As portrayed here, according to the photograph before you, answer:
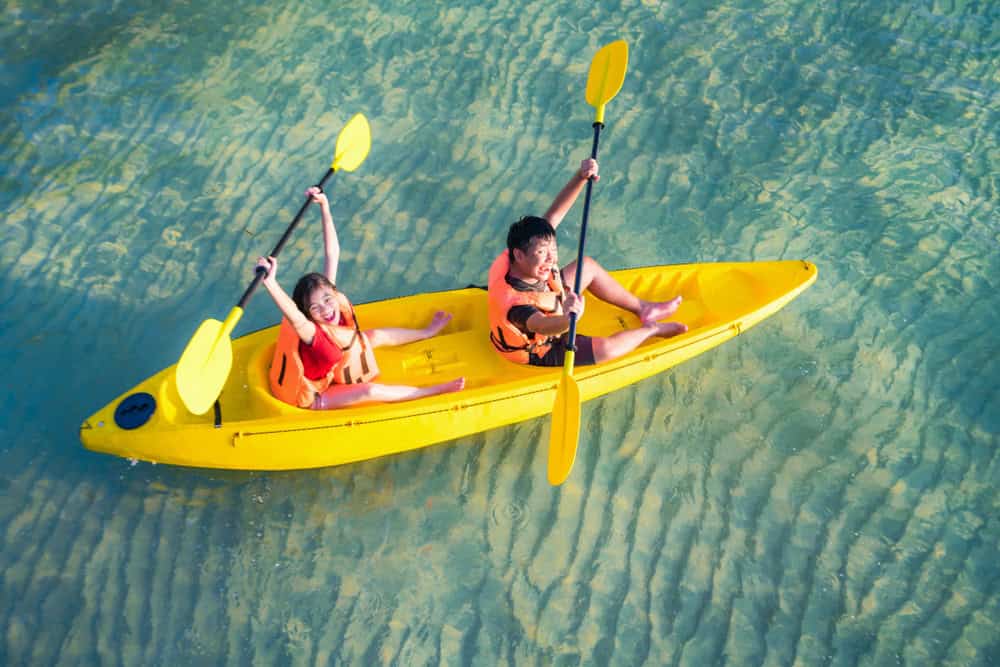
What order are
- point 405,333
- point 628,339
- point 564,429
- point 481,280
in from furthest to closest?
point 481,280
point 405,333
point 628,339
point 564,429

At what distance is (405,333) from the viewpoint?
543 centimetres

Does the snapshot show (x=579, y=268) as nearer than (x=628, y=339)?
Yes

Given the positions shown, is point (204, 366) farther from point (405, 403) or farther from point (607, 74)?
point (607, 74)

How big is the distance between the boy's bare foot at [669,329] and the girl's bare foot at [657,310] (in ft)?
0.28

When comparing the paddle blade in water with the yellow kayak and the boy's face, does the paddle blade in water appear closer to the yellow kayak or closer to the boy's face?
the yellow kayak

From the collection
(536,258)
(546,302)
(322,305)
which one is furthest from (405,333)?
(536,258)

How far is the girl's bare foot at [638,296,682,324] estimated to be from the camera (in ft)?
18.3

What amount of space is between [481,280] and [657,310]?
1497 mm

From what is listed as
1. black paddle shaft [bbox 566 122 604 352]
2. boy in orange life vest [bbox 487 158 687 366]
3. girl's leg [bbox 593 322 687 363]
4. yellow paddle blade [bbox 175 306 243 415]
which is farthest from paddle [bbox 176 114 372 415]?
girl's leg [bbox 593 322 687 363]

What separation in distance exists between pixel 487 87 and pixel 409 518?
459cm

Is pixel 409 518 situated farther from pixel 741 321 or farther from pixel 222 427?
pixel 741 321

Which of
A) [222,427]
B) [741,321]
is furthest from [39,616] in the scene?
[741,321]

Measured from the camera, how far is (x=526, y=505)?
5008mm

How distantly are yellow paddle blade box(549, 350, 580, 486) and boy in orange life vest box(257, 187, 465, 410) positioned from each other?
72 centimetres
